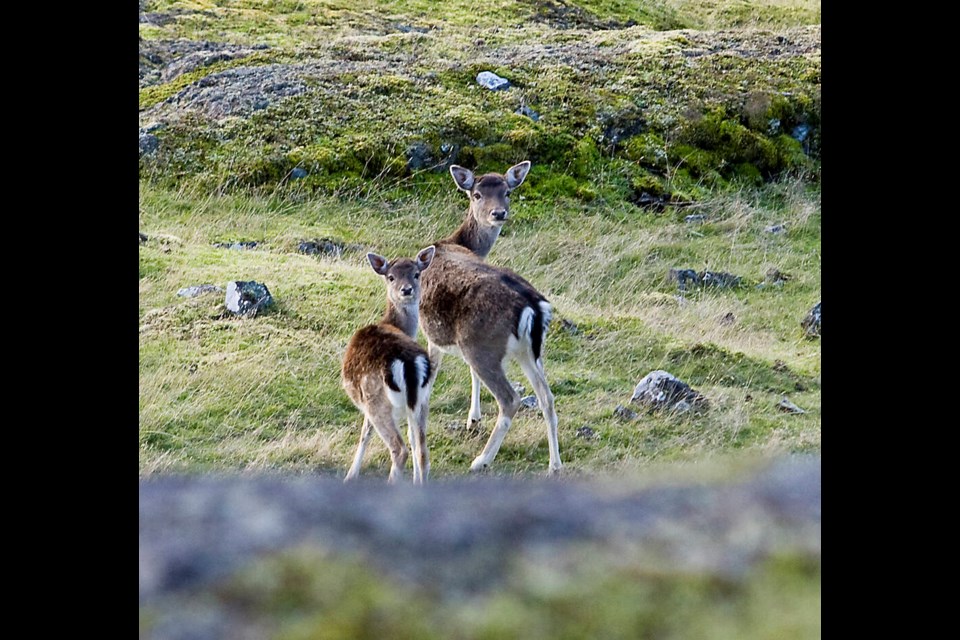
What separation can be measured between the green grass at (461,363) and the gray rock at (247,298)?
14 centimetres

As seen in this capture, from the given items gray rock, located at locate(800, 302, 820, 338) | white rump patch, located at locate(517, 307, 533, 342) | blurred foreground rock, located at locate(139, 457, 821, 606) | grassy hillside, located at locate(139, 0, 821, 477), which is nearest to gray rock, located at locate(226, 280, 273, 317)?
grassy hillside, located at locate(139, 0, 821, 477)

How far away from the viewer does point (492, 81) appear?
811 inches

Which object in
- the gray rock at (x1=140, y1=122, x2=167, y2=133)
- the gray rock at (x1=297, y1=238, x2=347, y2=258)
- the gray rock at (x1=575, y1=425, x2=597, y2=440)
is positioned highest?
the gray rock at (x1=140, y1=122, x2=167, y2=133)

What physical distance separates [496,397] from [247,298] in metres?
3.75

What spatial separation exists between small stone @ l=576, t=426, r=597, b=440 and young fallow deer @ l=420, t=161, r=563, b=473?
1.23ft

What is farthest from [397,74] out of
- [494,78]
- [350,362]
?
[350,362]

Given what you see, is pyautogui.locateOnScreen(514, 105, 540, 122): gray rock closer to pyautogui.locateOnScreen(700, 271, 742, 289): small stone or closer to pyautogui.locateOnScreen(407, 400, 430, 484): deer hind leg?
pyautogui.locateOnScreen(700, 271, 742, 289): small stone

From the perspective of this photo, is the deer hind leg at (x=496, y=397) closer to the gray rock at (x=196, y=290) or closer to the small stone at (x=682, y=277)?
the gray rock at (x=196, y=290)

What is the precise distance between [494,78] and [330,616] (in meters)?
18.2

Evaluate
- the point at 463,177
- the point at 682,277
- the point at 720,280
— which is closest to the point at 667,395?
the point at 463,177

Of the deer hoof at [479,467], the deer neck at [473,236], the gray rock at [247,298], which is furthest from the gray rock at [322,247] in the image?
the deer hoof at [479,467]

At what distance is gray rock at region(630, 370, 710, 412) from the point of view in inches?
383

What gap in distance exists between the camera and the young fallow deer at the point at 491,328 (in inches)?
352
